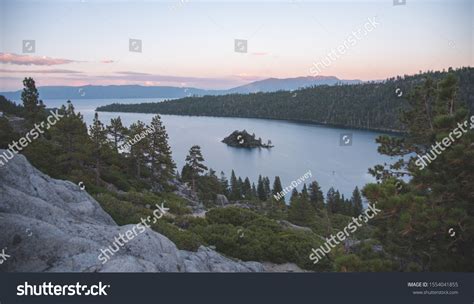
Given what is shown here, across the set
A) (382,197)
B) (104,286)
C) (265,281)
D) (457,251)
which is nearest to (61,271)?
(104,286)

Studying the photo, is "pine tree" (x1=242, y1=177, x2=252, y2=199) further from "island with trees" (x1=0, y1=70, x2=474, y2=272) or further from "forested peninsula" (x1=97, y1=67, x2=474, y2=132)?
"forested peninsula" (x1=97, y1=67, x2=474, y2=132)

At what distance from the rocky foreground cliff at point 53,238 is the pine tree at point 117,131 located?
1947cm

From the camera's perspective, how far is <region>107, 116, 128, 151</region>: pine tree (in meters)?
23.9

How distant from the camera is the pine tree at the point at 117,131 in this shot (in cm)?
2386

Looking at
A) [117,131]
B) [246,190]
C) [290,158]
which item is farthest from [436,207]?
[290,158]

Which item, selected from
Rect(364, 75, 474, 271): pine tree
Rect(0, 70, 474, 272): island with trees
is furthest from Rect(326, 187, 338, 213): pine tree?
Rect(364, 75, 474, 271): pine tree

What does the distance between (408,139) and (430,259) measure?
283 cm

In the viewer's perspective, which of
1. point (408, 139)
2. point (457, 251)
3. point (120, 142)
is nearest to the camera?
point (457, 251)

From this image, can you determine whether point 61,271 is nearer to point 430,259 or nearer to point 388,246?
point 388,246

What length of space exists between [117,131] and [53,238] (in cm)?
2129

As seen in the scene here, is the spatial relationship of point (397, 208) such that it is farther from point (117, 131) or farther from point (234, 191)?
point (234, 191)

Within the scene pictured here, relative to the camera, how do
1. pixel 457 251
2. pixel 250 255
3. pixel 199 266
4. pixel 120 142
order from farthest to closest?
1. pixel 120 142
2. pixel 250 255
3. pixel 199 266
4. pixel 457 251

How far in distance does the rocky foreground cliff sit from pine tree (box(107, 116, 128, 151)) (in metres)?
19.5

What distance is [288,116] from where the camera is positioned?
3329 inches
